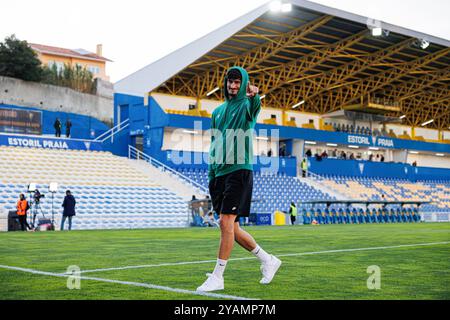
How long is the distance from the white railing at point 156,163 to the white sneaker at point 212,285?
32.4 metres

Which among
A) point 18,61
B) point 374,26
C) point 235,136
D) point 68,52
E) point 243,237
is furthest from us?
Answer: point 68,52

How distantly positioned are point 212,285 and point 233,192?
0.87 metres

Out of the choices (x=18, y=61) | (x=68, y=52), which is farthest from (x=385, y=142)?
(x=68, y=52)

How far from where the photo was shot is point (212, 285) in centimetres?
608

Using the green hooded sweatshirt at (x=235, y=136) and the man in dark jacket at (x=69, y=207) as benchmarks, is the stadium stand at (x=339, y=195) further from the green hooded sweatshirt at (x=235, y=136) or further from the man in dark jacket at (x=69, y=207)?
the green hooded sweatshirt at (x=235, y=136)

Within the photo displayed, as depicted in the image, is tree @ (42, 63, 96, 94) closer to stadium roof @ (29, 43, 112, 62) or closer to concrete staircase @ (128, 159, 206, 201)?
concrete staircase @ (128, 159, 206, 201)

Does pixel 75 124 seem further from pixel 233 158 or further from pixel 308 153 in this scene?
pixel 233 158

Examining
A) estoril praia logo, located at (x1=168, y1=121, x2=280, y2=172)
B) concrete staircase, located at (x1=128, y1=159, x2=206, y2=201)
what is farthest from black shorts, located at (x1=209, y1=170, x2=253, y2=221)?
concrete staircase, located at (x1=128, y1=159, x2=206, y2=201)

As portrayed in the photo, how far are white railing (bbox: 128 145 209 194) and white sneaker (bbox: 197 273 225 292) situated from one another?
32372 mm
